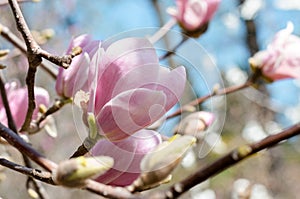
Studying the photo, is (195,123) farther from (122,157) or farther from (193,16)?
(193,16)

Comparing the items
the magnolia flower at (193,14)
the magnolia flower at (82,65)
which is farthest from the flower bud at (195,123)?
the magnolia flower at (193,14)

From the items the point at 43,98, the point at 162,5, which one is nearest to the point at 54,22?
the point at 162,5

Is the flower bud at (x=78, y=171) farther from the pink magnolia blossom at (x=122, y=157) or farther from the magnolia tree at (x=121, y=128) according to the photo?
the pink magnolia blossom at (x=122, y=157)

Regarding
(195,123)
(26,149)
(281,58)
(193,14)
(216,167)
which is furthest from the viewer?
(193,14)

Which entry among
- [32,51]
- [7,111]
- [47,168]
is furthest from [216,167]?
[7,111]

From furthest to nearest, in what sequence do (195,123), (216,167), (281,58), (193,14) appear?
1. (193,14)
2. (281,58)
3. (195,123)
4. (216,167)

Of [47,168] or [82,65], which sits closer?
[47,168]

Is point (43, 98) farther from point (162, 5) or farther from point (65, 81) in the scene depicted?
point (162, 5)
